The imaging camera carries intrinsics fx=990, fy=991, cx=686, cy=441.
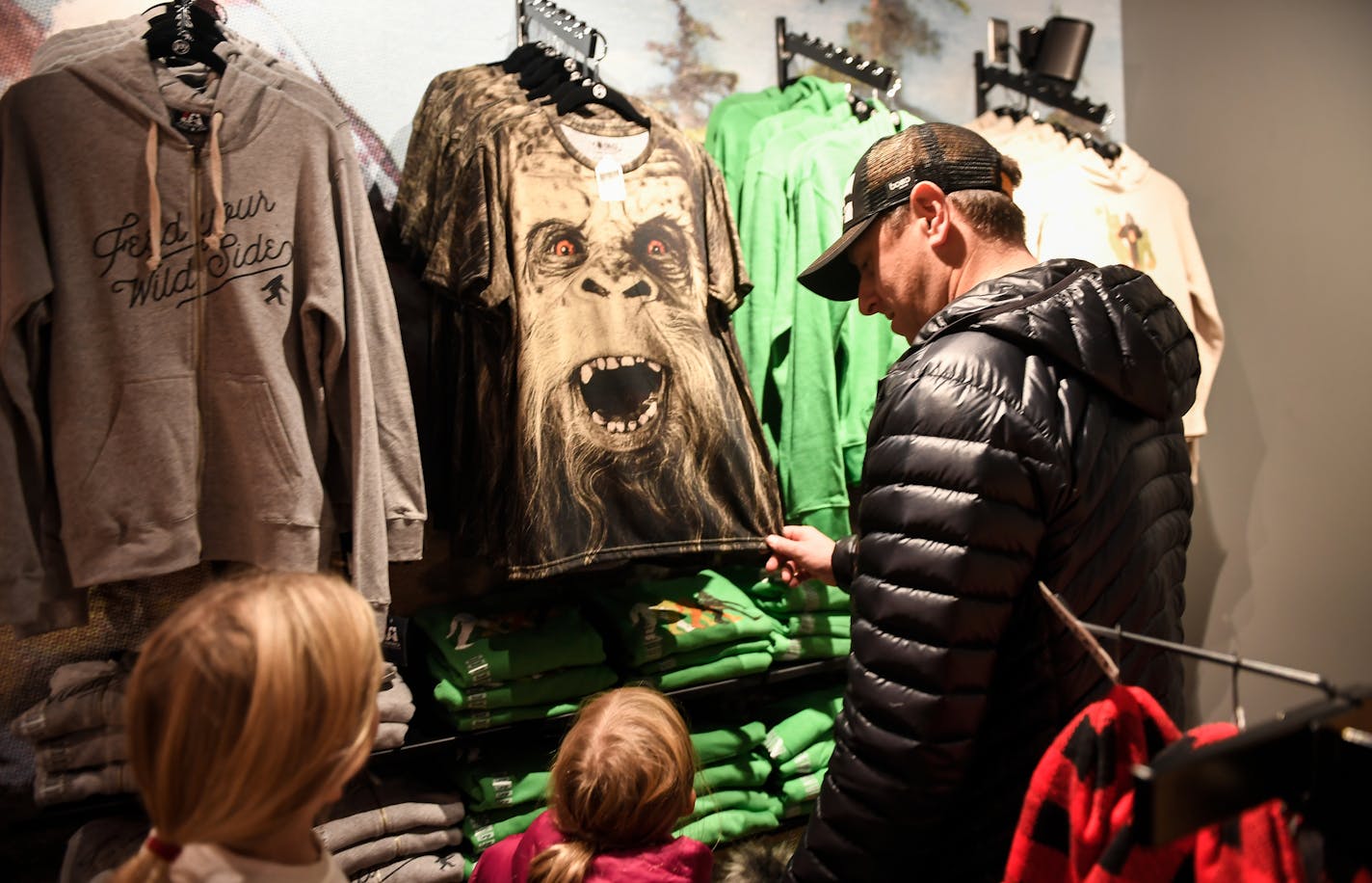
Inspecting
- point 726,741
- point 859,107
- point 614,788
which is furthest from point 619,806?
point 859,107

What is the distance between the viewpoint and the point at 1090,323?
124 centimetres

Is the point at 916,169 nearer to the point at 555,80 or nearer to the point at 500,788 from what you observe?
the point at 555,80

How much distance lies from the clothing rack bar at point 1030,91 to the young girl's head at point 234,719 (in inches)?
106

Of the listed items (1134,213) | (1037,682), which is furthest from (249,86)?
(1134,213)

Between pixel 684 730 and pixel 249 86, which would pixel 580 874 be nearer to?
pixel 684 730

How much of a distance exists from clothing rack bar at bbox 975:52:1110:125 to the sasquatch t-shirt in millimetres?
1298

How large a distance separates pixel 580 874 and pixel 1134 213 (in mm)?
2416

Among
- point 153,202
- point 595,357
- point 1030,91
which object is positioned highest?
point 1030,91

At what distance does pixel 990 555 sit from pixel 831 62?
73.5 inches

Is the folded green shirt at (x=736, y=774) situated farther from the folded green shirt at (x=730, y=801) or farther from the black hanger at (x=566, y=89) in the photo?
the black hanger at (x=566, y=89)

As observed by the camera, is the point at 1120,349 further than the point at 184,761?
Yes

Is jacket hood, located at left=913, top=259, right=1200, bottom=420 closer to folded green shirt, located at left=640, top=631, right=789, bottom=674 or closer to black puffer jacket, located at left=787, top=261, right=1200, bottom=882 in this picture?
black puffer jacket, located at left=787, top=261, right=1200, bottom=882

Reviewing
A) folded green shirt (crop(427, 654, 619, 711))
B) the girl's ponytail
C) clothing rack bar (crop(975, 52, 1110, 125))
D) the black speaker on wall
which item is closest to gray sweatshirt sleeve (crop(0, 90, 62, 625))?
folded green shirt (crop(427, 654, 619, 711))

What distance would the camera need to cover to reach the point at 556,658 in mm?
1969
